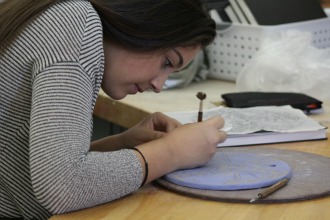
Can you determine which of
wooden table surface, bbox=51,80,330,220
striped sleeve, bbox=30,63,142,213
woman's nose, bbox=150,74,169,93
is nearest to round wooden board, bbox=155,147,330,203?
wooden table surface, bbox=51,80,330,220

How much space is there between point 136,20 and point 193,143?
0.82 ft

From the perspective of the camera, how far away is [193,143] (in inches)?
46.8

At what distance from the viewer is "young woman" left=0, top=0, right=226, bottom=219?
3.43ft

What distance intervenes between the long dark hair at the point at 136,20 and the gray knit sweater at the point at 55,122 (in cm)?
3

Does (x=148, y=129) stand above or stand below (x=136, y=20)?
below

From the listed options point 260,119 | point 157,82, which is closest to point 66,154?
point 157,82

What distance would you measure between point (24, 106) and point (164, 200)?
30 centimetres

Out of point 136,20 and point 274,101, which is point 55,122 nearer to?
point 136,20

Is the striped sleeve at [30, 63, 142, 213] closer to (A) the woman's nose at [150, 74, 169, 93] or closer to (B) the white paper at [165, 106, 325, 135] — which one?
(A) the woman's nose at [150, 74, 169, 93]

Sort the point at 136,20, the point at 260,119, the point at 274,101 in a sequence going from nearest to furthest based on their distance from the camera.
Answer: the point at 136,20 < the point at 260,119 < the point at 274,101

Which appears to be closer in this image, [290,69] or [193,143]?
[193,143]

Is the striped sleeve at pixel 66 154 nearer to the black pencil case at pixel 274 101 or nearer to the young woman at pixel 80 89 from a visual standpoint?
the young woman at pixel 80 89

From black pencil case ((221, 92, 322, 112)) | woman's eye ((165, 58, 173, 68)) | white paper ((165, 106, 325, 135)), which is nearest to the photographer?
woman's eye ((165, 58, 173, 68))

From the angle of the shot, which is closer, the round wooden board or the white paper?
the round wooden board
